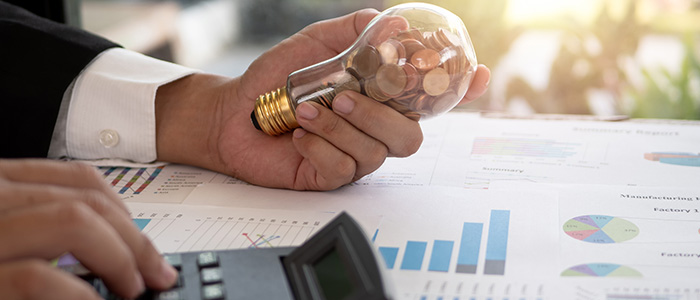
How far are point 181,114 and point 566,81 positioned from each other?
4.35 feet

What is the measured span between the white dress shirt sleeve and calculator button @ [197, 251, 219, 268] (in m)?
0.35

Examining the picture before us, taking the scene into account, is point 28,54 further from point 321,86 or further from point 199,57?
point 199,57

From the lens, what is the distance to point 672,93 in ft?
6.22

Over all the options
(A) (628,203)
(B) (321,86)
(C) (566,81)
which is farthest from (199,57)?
(A) (628,203)

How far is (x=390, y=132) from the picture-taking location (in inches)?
30.2

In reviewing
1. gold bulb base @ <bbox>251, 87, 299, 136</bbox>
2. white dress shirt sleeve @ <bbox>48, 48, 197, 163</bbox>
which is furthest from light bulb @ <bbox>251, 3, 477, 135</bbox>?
white dress shirt sleeve @ <bbox>48, 48, 197, 163</bbox>

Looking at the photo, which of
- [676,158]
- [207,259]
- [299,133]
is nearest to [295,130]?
[299,133]

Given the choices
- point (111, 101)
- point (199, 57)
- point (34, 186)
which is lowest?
point (199, 57)

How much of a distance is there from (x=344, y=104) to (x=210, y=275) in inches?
10.4

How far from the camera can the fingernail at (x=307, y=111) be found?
769 mm

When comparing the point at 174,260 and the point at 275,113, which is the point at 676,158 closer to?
the point at 275,113

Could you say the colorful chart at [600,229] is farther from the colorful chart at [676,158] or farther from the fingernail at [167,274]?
the fingernail at [167,274]

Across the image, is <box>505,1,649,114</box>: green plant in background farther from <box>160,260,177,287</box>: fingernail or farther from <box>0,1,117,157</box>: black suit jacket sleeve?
<box>160,260,177,287</box>: fingernail

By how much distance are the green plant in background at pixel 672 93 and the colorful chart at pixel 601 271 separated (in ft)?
4.56
